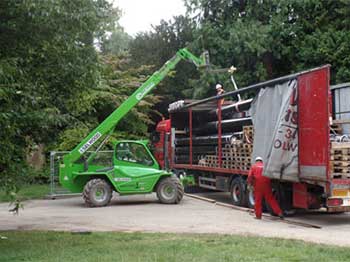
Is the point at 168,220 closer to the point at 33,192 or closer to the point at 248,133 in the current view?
the point at 248,133

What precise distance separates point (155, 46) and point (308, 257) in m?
28.6

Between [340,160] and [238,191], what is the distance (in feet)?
16.3

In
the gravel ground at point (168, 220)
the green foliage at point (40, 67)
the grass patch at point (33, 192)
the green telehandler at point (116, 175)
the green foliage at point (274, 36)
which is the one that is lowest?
the gravel ground at point (168, 220)

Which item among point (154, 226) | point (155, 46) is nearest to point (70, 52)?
point (154, 226)

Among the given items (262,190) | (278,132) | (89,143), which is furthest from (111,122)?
(278,132)

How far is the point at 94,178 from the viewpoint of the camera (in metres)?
18.0

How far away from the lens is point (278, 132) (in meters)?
13.7

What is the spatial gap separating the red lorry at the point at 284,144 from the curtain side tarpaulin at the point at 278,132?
0.08 feet

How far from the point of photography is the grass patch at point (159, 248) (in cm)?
847

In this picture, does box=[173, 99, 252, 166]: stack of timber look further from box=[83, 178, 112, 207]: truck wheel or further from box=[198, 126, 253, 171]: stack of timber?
box=[83, 178, 112, 207]: truck wheel

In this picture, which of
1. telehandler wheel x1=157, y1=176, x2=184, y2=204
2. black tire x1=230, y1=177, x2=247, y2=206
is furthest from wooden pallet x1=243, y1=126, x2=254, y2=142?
telehandler wheel x1=157, y1=176, x2=184, y2=204

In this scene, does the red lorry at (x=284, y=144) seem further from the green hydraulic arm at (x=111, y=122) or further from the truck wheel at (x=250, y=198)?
the green hydraulic arm at (x=111, y=122)

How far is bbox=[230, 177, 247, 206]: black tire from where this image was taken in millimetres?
16533

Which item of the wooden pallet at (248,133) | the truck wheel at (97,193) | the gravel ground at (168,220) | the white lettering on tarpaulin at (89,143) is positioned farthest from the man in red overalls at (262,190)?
the white lettering on tarpaulin at (89,143)
